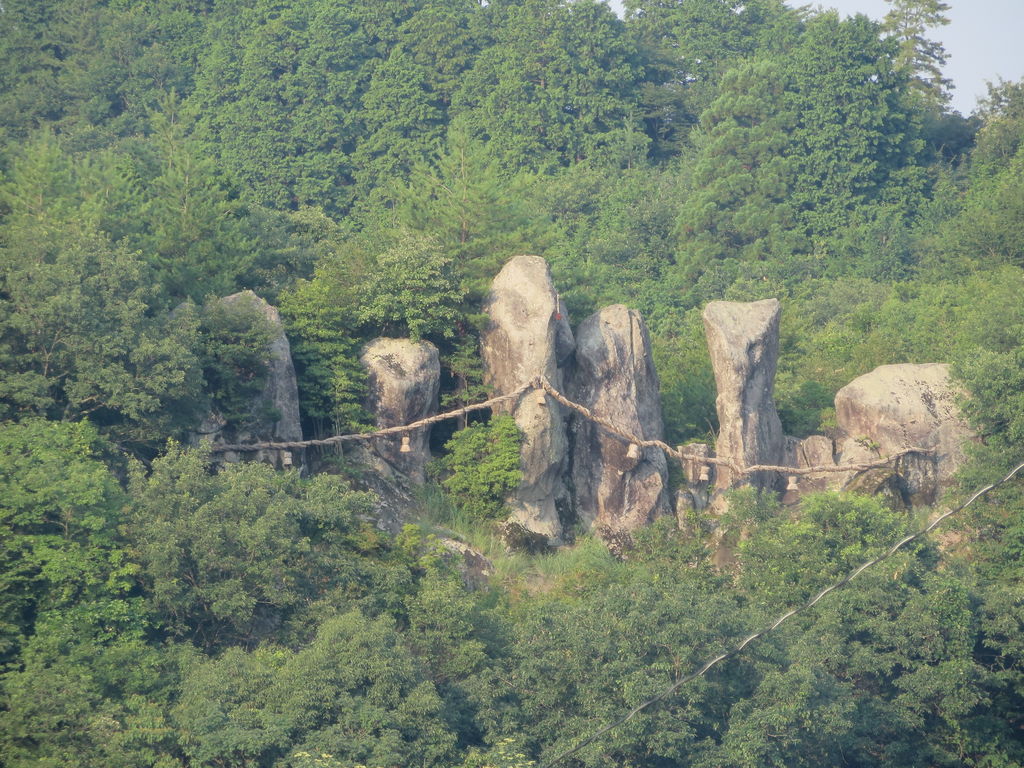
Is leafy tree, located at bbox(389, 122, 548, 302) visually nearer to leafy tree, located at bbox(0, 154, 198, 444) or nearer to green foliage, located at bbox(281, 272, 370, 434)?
green foliage, located at bbox(281, 272, 370, 434)

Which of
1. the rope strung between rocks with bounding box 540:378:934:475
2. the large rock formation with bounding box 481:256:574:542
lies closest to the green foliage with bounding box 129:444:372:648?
the large rock formation with bounding box 481:256:574:542

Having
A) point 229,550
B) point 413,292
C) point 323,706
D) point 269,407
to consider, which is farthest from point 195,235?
point 323,706

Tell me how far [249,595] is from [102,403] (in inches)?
174

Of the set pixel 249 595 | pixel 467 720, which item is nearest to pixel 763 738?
pixel 467 720

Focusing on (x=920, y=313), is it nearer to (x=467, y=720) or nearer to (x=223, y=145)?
(x=467, y=720)

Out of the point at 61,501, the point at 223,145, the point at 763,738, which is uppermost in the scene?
the point at 223,145

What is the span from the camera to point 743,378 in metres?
30.8

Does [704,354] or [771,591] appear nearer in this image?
[771,591]

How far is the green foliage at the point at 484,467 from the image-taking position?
28.9 metres

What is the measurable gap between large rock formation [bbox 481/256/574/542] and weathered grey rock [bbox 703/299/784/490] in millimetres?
2932

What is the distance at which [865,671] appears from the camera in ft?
79.9

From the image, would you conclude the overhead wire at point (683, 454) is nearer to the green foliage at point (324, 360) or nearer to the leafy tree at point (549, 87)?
the green foliage at point (324, 360)

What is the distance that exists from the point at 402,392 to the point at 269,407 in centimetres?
247

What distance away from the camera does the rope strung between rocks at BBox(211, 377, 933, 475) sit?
27609 millimetres
